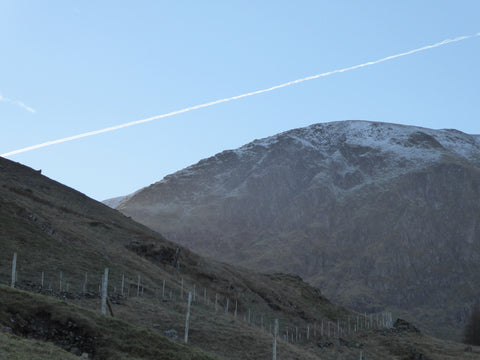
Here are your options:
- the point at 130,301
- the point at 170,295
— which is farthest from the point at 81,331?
the point at 170,295

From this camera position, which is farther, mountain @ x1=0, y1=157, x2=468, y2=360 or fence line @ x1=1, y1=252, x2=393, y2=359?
fence line @ x1=1, y1=252, x2=393, y2=359

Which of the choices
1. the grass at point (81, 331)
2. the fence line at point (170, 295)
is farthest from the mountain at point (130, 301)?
the fence line at point (170, 295)

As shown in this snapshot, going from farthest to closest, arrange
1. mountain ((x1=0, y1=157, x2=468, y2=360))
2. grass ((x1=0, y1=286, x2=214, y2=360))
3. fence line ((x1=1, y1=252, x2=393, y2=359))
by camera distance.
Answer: fence line ((x1=1, y1=252, x2=393, y2=359)), mountain ((x1=0, y1=157, x2=468, y2=360)), grass ((x1=0, y1=286, x2=214, y2=360))

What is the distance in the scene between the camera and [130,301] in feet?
179

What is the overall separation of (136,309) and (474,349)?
50909mm

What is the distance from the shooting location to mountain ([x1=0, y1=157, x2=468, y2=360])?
33562 mm

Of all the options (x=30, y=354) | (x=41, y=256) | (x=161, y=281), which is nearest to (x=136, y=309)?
(x=41, y=256)

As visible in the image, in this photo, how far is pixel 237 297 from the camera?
300 feet

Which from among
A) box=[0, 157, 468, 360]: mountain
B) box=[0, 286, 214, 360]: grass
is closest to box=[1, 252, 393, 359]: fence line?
box=[0, 157, 468, 360]: mountain

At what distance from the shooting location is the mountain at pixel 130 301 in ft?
110

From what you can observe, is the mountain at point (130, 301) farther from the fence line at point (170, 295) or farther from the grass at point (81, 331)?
the fence line at point (170, 295)

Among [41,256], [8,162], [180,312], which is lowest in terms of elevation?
[180,312]

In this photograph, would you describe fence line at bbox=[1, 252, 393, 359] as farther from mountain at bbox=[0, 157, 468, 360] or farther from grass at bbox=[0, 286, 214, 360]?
grass at bbox=[0, 286, 214, 360]

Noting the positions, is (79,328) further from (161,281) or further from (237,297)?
(237,297)
